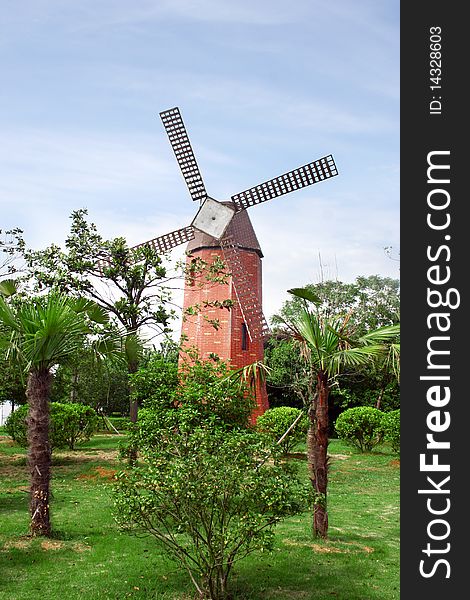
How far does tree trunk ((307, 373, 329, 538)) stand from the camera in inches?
413

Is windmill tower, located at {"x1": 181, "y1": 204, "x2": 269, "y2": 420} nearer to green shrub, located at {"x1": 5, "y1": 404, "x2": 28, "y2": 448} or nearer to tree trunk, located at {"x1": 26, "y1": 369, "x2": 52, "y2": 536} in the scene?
green shrub, located at {"x1": 5, "y1": 404, "x2": 28, "y2": 448}

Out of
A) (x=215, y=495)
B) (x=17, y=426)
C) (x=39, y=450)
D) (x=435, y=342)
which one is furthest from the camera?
(x=17, y=426)

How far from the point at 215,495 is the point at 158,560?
9.16ft

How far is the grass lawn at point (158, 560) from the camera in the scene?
27.5 ft

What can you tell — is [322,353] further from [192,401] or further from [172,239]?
[172,239]

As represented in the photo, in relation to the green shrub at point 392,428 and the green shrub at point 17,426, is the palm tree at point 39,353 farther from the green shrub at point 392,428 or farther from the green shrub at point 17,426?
the green shrub at point 392,428

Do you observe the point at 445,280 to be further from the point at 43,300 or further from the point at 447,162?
the point at 43,300

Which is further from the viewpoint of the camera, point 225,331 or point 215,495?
point 225,331

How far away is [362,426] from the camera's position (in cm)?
2241

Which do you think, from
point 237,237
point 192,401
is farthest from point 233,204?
point 192,401

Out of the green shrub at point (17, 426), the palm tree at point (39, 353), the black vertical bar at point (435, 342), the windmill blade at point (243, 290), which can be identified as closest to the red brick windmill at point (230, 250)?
the windmill blade at point (243, 290)

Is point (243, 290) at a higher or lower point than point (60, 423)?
higher

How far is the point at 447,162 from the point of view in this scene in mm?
5738

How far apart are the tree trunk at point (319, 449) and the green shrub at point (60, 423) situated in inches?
430
